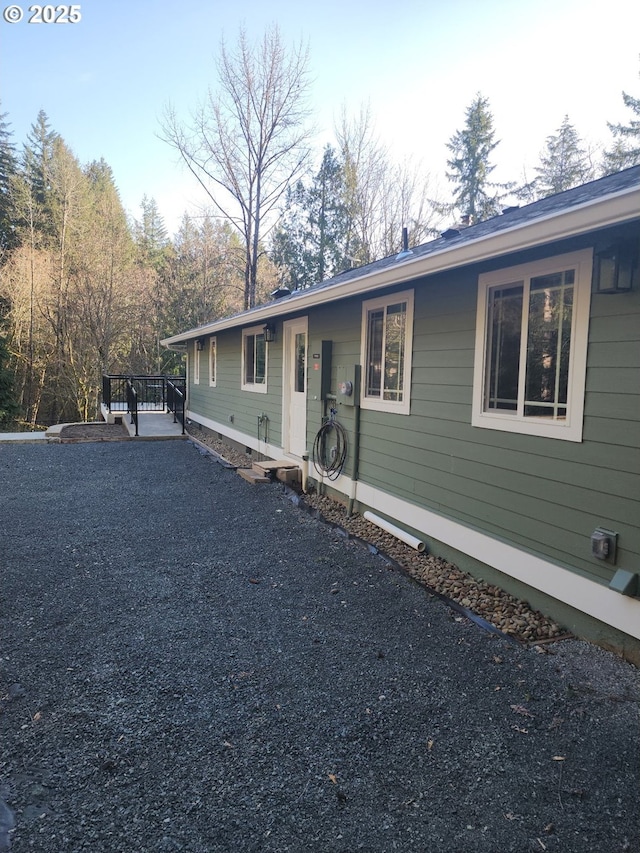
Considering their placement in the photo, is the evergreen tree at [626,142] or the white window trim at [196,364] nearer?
the white window trim at [196,364]

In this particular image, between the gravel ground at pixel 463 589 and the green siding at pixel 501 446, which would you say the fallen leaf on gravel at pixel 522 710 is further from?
the green siding at pixel 501 446

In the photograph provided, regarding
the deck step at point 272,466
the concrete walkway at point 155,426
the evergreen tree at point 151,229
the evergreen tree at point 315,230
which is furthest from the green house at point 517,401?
the evergreen tree at point 151,229

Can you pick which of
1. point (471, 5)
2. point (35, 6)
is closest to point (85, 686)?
point (471, 5)

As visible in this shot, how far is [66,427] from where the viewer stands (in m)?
11.7

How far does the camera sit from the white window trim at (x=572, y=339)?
9.30 ft

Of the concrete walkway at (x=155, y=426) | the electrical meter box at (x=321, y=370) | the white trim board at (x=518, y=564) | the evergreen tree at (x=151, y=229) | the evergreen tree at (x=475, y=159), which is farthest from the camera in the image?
the evergreen tree at (x=151, y=229)

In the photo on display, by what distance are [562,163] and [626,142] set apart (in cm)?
257

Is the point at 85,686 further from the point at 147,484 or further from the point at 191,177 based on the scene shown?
the point at 191,177

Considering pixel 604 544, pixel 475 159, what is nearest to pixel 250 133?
pixel 475 159

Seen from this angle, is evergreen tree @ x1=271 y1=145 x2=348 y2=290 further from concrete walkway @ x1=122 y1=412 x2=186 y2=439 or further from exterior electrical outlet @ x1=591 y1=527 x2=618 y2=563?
exterior electrical outlet @ x1=591 y1=527 x2=618 y2=563

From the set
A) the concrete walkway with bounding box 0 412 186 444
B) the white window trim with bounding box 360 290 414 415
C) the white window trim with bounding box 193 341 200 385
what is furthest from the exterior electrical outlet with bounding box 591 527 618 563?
the white window trim with bounding box 193 341 200 385

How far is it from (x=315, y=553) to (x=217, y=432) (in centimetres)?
729

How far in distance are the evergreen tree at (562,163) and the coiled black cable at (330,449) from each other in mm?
18219

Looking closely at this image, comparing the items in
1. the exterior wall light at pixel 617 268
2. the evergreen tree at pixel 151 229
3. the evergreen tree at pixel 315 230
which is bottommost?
the exterior wall light at pixel 617 268
